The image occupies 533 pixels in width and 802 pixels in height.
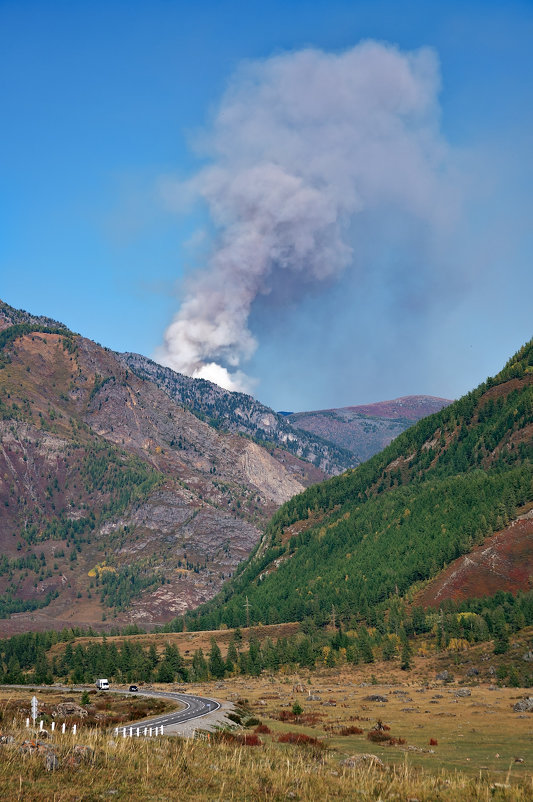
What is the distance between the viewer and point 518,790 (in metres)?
26.5

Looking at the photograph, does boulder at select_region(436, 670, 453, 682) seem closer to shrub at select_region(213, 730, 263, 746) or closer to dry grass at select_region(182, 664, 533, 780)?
dry grass at select_region(182, 664, 533, 780)

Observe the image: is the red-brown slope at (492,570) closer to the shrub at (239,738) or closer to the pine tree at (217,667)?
the pine tree at (217,667)

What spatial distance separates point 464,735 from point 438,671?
7764 cm

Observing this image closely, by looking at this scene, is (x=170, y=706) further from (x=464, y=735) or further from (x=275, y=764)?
(x=275, y=764)

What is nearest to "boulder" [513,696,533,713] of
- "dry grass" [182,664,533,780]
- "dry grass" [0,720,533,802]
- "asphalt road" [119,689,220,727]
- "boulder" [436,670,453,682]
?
"dry grass" [182,664,533,780]

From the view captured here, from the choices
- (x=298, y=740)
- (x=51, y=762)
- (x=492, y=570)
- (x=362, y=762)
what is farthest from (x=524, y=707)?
(x=492, y=570)

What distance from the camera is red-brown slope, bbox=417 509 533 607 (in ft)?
539

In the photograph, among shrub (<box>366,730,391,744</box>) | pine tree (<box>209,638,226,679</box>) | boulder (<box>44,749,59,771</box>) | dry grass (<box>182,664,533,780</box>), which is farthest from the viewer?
pine tree (<box>209,638,226,679</box>)

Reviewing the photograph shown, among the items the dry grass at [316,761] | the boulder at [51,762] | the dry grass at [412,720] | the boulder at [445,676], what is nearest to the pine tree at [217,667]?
the dry grass at [412,720]

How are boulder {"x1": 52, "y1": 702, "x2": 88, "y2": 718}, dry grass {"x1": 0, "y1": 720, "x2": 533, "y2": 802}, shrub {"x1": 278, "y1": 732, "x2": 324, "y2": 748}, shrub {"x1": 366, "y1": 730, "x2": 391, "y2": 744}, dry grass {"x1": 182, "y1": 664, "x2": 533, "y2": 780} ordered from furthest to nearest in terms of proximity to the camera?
1. boulder {"x1": 52, "y1": 702, "x2": 88, "y2": 718}
2. shrub {"x1": 366, "y1": 730, "x2": 391, "y2": 744}
3. shrub {"x1": 278, "y1": 732, "x2": 324, "y2": 748}
4. dry grass {"x1": 182, "y1": 664, "x2": 533, "y2": 780}
5. dry grass {"x1": 0, "y1": 720, "x2": 533, "y2": 802}

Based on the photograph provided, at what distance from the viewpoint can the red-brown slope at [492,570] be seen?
16425 cm

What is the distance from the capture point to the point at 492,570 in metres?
170

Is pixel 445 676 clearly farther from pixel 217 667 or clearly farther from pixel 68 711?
pixel 68 711

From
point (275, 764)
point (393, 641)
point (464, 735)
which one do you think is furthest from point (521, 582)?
point (275, 764)
